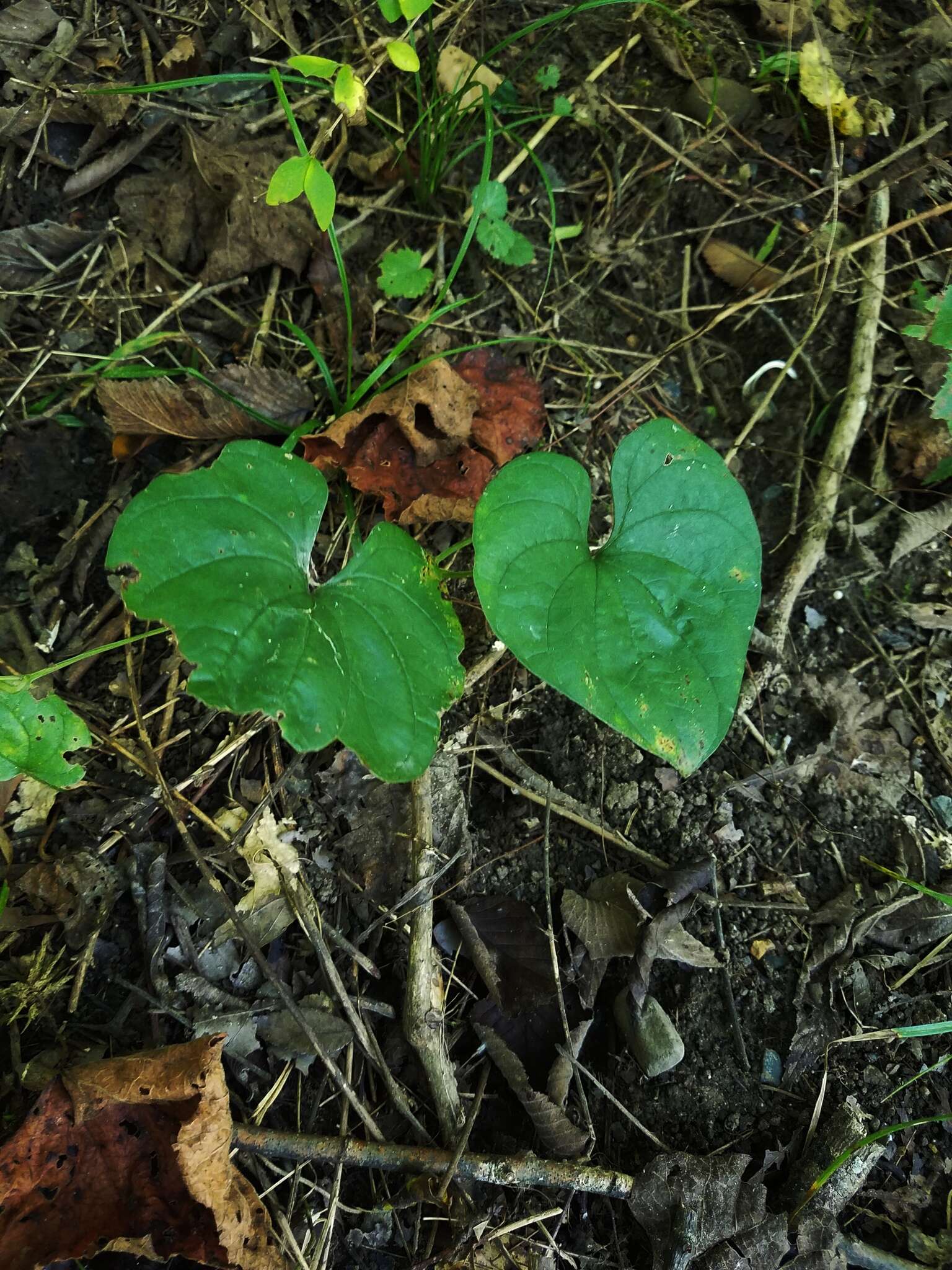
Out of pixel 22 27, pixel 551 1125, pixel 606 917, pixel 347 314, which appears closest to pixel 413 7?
pixel 347 314

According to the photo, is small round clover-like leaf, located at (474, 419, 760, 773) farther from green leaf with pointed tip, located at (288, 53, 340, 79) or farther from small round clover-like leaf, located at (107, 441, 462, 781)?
green leaf with pointed tip, located at (288, 53, 340, 79)

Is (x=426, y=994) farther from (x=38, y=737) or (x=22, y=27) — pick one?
(x=22, y=27)

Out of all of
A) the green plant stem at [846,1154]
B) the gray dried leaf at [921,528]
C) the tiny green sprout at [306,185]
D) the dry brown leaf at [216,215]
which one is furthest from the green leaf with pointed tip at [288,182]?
the green plant stem at [846,1154]

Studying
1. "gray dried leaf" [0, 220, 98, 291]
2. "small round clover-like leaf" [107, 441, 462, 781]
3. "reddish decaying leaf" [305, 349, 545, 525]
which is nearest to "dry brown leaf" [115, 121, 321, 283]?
"gray dried leaf" [0, 220, 98, 291]

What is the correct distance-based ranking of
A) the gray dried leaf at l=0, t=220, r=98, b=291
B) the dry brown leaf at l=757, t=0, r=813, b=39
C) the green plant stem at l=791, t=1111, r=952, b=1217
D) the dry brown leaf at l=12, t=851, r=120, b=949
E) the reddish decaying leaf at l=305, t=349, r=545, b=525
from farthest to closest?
the dry brown leaf at l=757, t=0, r=813, b=39, the gray dried leaf at l=0, t=220, r=98, b=291, the reddish decaying leaf at l=305, t=349, r=545, b=525, the dry brown leaf at l=12, t=851, r=120, b=949, the green plant stem at l=791, t=1111, r=952, b=1217

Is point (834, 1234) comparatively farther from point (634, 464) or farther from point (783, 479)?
point (783, 479)

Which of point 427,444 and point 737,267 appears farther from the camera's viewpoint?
point 737,267

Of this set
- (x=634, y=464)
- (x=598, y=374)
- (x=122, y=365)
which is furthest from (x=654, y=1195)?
(x=122, y=365)
